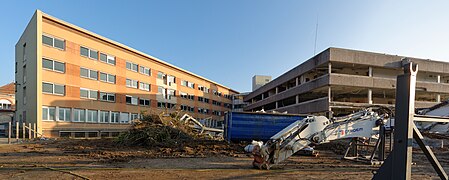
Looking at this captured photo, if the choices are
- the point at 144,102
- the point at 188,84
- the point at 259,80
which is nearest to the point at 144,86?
the point at 144,102

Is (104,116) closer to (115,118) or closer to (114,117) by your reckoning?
(114,117)

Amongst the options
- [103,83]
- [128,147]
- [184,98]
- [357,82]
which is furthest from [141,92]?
[357,82]

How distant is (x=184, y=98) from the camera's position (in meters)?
52.2

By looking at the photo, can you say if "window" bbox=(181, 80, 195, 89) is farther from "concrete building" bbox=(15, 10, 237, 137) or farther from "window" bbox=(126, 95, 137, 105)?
"window" bbox=(126, 95, 137, 105)

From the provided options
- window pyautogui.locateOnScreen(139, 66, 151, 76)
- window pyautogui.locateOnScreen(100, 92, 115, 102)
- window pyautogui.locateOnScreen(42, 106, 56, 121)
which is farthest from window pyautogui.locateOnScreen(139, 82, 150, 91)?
window pyautogui.locateOnScreen(42, 106, 56, 121)

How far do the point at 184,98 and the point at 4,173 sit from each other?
44.4 metres

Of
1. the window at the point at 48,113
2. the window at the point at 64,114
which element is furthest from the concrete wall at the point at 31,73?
the window at the point at 64,114

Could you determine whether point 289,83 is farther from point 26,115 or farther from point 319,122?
Answer: point 26,115

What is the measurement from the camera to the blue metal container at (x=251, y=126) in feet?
53.8

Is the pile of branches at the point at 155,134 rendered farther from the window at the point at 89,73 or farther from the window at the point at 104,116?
the window at the point at 104,116

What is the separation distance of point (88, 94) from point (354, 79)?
3134 cm

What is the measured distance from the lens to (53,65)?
92.0 feet

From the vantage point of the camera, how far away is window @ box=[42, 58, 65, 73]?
89.4ft

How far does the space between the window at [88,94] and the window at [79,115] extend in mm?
1811
